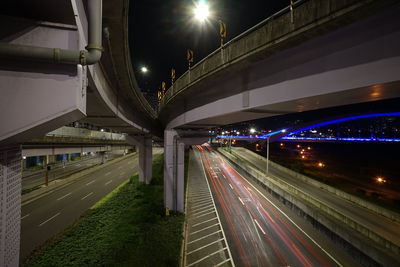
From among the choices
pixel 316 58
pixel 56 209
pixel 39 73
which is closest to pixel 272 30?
pixel 316 58

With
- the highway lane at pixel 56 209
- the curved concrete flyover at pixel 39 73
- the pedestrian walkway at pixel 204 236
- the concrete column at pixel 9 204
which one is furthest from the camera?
the highway lane at pixel 56 209

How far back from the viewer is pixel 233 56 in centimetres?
731

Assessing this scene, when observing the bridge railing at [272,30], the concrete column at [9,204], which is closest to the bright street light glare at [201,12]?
the bridge railing at [272,30]

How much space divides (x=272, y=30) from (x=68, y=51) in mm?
5582

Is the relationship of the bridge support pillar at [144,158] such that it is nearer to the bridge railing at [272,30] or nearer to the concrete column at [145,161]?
the concrete column at [145,161]

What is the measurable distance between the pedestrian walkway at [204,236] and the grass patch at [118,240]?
3.37 feet

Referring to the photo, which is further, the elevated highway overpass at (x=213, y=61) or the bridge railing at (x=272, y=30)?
the bridge railing at (x=272, y=30)

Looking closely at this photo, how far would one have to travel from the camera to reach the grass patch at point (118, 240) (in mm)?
10531

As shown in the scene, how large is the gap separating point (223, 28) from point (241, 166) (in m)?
36.9

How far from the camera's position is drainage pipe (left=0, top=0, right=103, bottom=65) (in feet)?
11.2

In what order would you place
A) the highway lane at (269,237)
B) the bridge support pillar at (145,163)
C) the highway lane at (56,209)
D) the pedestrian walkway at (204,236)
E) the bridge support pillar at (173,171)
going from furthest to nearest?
1. the bridge support pillar at (145,163)
2. the bridge support pillar at (173,171)
3. the highway lane at (56,209)
4. the highway lane at (269,237)
5. the pedestrian walkway at (204,236)

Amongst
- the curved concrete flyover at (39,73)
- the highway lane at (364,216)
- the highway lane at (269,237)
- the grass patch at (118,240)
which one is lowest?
the highway lane at (269,237)

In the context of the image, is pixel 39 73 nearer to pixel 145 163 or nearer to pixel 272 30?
pixel 272 30

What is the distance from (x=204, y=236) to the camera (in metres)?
14.9
